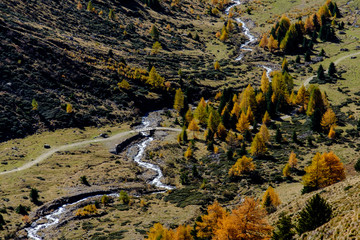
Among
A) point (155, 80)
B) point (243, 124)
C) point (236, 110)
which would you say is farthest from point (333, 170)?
point (155, 80)

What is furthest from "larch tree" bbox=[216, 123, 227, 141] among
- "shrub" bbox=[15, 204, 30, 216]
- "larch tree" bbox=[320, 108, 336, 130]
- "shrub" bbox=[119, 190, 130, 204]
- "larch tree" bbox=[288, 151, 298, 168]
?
"shrub" bbox=[15, 204, 30, 216]

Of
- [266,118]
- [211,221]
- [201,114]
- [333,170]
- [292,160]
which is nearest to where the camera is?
[211,221]

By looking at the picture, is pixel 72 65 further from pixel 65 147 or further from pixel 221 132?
pixel 221 132

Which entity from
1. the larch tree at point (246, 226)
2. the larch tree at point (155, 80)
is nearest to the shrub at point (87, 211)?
the larch tree at point (246, 226)

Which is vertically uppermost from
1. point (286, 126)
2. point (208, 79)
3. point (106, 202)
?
point (208, 79)

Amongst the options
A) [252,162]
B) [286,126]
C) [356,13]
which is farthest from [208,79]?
[356,13]

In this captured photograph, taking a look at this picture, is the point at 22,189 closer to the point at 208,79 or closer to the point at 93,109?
the point at 93,109
